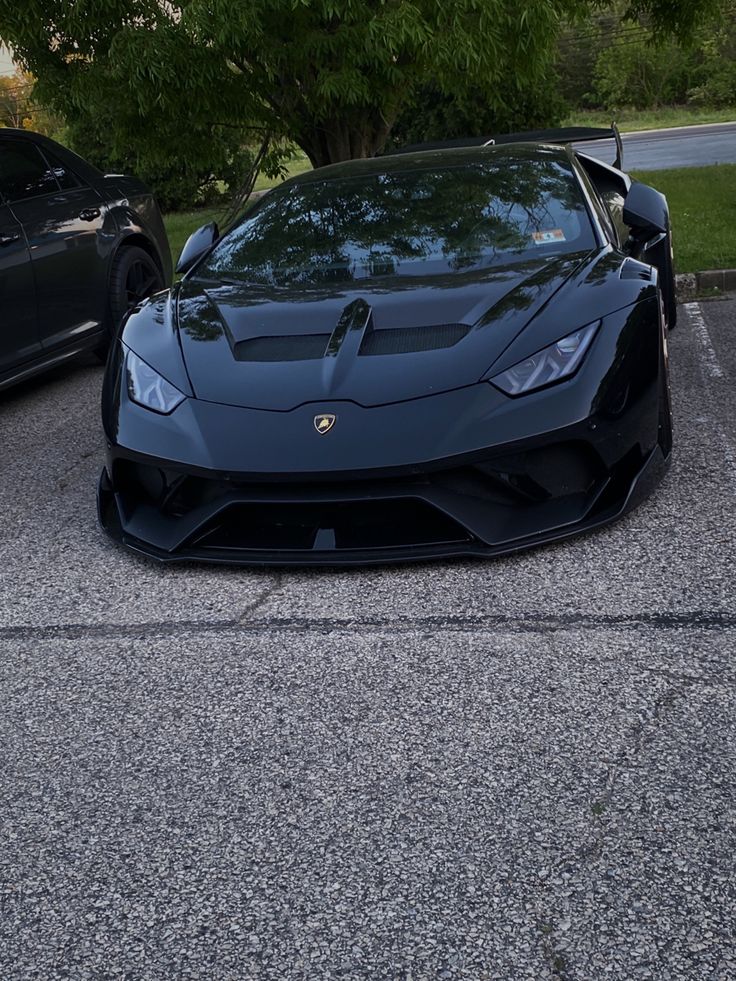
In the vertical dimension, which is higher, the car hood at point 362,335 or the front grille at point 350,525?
the car hood at point 362,335

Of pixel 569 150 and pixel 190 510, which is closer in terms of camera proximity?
pixel 190 510

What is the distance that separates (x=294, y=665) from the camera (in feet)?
10.2

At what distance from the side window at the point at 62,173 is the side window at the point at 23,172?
0.13 feet

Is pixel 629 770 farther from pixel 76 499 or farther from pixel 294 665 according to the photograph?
pixel 76 499

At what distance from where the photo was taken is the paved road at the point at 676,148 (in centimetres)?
2011

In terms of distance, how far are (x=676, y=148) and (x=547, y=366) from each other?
22.6 metres

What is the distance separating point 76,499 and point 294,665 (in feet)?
6.54

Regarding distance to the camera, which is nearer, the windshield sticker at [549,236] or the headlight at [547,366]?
the headlight at [547,366]

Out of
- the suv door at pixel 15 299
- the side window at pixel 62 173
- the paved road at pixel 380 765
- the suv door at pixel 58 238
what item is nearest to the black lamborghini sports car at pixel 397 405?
the paved road at pixel 380 765

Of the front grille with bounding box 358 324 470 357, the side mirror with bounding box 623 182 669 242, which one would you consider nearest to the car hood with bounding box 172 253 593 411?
the front grille with bounding box 358 324 470 357

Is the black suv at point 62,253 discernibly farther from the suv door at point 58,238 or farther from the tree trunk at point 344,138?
the tree trunk at point 344,138

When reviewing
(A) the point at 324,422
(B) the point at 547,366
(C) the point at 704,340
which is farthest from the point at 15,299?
(C) the point at 704,340

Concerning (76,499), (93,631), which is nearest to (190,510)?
(93,631)

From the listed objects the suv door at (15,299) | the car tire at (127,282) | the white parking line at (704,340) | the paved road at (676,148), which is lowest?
the paved road at (676,148)
